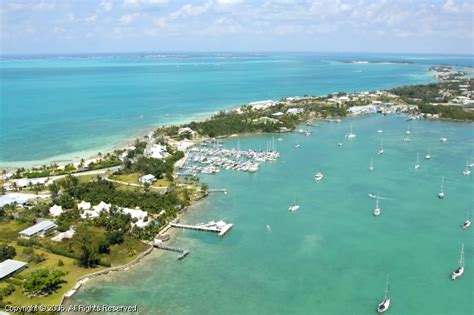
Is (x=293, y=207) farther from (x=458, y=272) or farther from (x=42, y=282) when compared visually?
(x=42, y=282)

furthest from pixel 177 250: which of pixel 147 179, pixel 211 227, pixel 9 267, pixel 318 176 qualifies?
pixel 318 176

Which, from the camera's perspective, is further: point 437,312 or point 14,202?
point 14,202

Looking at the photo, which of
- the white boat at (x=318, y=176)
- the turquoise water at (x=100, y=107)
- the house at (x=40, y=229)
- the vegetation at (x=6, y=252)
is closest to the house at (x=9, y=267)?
the vegetation at (x=6, y=252)

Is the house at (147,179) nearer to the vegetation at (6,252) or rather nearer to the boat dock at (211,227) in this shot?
the boat dock at (211,227)

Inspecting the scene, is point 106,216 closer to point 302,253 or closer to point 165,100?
point 302,253

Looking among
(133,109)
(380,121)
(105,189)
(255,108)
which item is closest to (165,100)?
(133,109)

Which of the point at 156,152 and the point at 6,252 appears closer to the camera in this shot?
the point at 6,252
